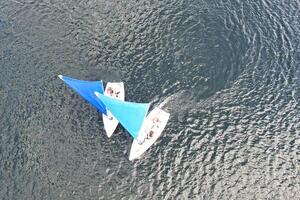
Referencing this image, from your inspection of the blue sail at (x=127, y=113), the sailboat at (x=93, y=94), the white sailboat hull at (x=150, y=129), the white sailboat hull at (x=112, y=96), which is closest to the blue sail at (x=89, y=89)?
the sailboat at (x=93, y=94)

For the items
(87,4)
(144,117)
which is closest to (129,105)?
(144,117)

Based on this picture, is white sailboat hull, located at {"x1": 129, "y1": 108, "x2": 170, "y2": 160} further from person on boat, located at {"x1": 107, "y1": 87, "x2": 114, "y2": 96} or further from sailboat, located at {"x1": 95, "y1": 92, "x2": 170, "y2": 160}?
person on boat, located at {"x1": 107, "y1": 87, "x2": 114, "y2": 96}

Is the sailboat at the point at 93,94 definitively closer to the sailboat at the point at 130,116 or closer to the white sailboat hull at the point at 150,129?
the sailboat at the point at 130,116

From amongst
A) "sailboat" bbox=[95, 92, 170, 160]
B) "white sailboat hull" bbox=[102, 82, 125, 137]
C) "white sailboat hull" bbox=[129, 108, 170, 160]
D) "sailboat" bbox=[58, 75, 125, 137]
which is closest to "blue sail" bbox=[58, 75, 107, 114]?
"sailboat" bbox=[58, 75, 125, 137]

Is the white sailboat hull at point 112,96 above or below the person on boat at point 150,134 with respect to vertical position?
above

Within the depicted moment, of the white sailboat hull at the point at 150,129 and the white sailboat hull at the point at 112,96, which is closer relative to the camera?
the white sailboat hull at the point at 150,129

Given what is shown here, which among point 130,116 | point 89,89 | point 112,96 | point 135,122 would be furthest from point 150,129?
point 89,89
